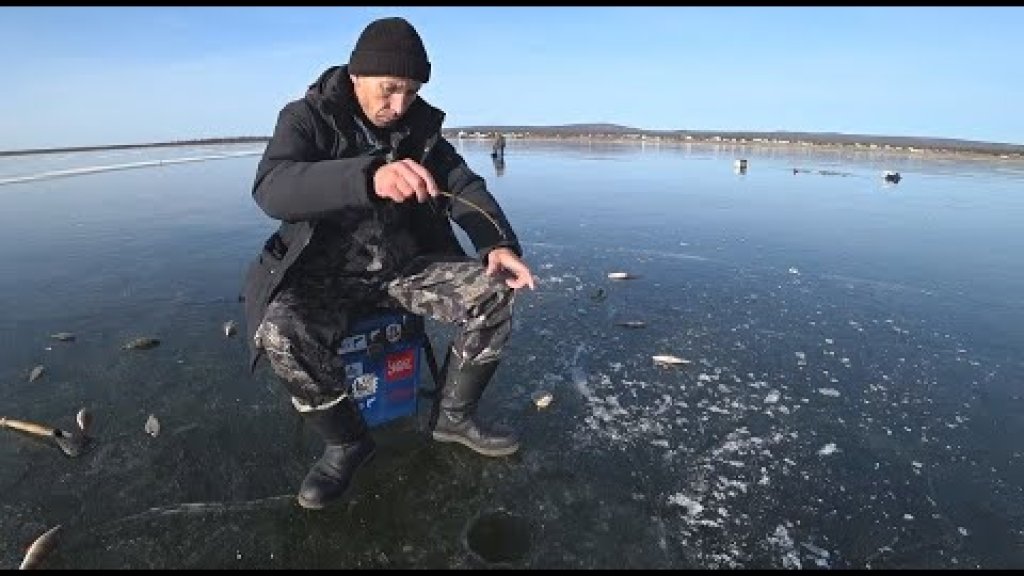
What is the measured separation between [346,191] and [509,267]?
45.6 inches

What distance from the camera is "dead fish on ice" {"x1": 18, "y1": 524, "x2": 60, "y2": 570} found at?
2.69 meters

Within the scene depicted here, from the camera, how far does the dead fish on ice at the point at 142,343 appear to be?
5137 millimetres

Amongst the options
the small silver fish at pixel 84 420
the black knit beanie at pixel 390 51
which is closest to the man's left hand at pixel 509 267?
the black knit beanie at pixel 390 51

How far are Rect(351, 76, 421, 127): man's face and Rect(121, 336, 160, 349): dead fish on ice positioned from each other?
2990mm

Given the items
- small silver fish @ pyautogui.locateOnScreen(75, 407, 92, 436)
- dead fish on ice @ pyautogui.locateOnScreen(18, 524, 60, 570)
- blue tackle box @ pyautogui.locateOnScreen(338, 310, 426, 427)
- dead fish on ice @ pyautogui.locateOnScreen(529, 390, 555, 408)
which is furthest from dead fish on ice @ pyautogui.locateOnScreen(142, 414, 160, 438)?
dead fish on ice @ pyautogui.locateOnScreen(529, 390, 555, 408)

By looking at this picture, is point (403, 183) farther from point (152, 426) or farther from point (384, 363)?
point (152, 426)

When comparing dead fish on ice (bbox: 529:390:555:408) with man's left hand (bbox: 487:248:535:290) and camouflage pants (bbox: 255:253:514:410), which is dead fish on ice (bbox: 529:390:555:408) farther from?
man's left hand (bbox: 487:248:535:290)

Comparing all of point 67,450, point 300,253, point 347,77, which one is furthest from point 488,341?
point 67,450

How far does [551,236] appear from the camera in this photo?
11133 mm

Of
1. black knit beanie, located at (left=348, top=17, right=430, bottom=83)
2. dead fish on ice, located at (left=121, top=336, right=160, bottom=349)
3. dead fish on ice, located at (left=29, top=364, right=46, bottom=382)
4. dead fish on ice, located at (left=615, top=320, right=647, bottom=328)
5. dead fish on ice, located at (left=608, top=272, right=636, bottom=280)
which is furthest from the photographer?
dead fish on ice, located at (left=608, top=272, right=636, bottom=280)

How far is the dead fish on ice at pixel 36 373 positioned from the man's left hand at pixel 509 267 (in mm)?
3448

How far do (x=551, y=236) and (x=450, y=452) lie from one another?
25.1 ft

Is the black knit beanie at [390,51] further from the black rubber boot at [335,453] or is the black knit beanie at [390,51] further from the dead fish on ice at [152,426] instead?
the dead fish on ice at [152,426]

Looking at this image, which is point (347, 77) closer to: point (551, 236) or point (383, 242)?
point (383, 242)
